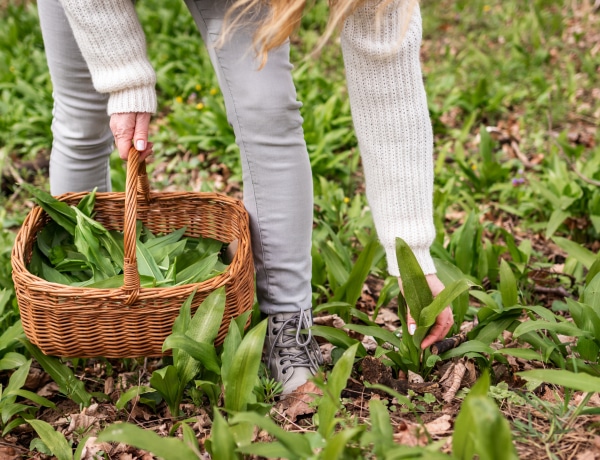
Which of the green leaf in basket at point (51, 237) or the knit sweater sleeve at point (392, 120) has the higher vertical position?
the knit sweater sleeve at point (392, 120)

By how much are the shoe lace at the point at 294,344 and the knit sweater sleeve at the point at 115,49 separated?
773 mm

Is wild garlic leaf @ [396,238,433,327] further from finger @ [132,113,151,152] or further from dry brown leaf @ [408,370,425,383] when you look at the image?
finger @ [132,113,151,152]

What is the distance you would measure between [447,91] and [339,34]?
9.03 feet

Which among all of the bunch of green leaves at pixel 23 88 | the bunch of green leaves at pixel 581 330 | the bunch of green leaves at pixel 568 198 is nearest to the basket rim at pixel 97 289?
the bunch of green leaves at pixel 581 330

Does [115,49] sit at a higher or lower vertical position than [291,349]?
higher

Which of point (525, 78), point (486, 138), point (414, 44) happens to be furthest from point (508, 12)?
point (414, 44)

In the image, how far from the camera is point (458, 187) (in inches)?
136

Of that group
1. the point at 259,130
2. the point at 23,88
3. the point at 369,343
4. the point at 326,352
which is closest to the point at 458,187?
the point at 369,343

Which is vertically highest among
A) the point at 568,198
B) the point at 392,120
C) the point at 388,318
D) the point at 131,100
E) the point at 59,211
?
the point at 131,100

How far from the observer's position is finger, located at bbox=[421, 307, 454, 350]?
6.48 ft

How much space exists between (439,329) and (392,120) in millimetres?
636

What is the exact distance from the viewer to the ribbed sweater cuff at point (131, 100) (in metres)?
1.85

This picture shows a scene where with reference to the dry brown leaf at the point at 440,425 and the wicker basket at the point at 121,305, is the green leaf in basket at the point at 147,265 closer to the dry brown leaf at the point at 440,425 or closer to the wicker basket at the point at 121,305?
the wicker basket at the point at 121,305

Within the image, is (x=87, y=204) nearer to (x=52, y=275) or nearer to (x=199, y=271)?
(x=52, y=275)
